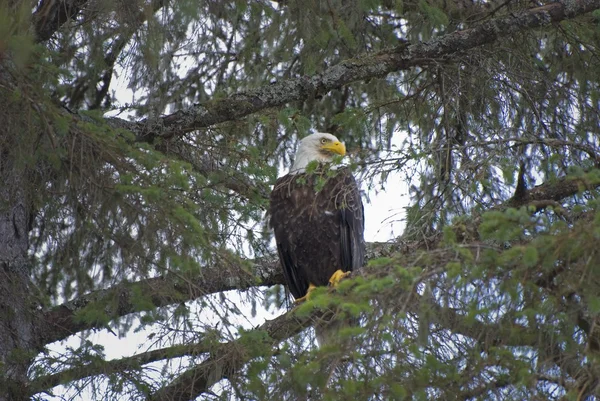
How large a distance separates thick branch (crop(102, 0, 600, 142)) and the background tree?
1 cm

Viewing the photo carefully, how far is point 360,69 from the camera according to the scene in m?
5.67

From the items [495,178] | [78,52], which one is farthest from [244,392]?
[78,52]

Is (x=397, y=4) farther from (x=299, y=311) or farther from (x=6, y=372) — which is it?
(x=6, y=372)

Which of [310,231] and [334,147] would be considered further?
[334,147]

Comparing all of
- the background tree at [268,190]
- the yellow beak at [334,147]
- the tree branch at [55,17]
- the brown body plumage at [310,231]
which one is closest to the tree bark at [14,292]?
the background tree at [268,190]

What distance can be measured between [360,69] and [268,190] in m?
1.07

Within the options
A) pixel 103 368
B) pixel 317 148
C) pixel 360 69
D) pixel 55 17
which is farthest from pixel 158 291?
pixel 317 148

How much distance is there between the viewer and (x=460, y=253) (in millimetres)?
3186

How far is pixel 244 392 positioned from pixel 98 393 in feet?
2.67

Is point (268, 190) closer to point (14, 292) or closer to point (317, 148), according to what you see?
point (317, 148)

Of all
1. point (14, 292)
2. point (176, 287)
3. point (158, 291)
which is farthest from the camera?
point (14, 292)

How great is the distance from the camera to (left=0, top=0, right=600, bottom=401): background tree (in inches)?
126

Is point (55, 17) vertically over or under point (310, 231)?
over

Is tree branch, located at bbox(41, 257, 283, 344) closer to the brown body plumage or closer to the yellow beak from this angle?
the brown body plumage
